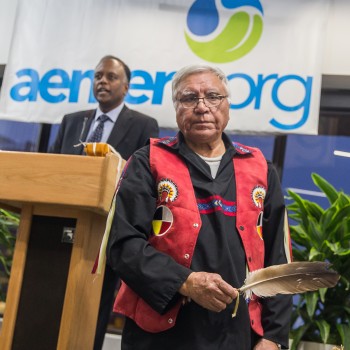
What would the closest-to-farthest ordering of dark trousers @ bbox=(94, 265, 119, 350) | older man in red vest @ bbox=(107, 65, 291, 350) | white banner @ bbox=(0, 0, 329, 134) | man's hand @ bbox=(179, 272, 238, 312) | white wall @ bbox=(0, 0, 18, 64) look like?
man's hand @ bbox=(179, 272, 238, 312), older man in red vest @ bbox=(107, 65, 291, 350), dark trousers @ bbox=(94, 265, 119, 350), white banner @ bbox=(0, 0, 329, 134), white wall @ bbox=(0, 0, 18, 64)

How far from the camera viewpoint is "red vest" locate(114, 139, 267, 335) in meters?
1.75

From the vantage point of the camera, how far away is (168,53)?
4812 millimetres

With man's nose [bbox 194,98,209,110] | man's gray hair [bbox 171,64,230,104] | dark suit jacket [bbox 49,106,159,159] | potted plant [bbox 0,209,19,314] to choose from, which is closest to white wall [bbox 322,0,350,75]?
dark suit jacket [bbox 49,106,159,159]

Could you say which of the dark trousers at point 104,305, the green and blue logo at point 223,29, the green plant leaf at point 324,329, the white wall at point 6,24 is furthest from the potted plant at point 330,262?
the white wall at point 6,24

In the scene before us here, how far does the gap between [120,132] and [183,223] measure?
1.93m

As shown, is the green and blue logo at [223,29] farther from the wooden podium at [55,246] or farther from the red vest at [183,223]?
the red vest at [183,223]

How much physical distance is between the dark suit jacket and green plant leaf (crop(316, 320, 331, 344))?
1.38 meters

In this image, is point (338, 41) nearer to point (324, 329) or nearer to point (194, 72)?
point (324, 329)

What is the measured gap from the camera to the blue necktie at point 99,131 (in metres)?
3.71

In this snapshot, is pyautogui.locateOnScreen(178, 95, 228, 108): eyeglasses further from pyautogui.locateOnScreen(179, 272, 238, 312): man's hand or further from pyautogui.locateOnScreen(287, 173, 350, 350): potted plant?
A: pyautogui.locateOnScreen(287, 173, 350, 350): potted plant

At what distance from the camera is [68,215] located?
8.01ft

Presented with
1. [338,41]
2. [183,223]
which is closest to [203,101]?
[183,223]

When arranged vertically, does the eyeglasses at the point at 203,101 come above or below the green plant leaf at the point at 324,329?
above

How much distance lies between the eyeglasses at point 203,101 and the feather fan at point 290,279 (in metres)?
0.58
